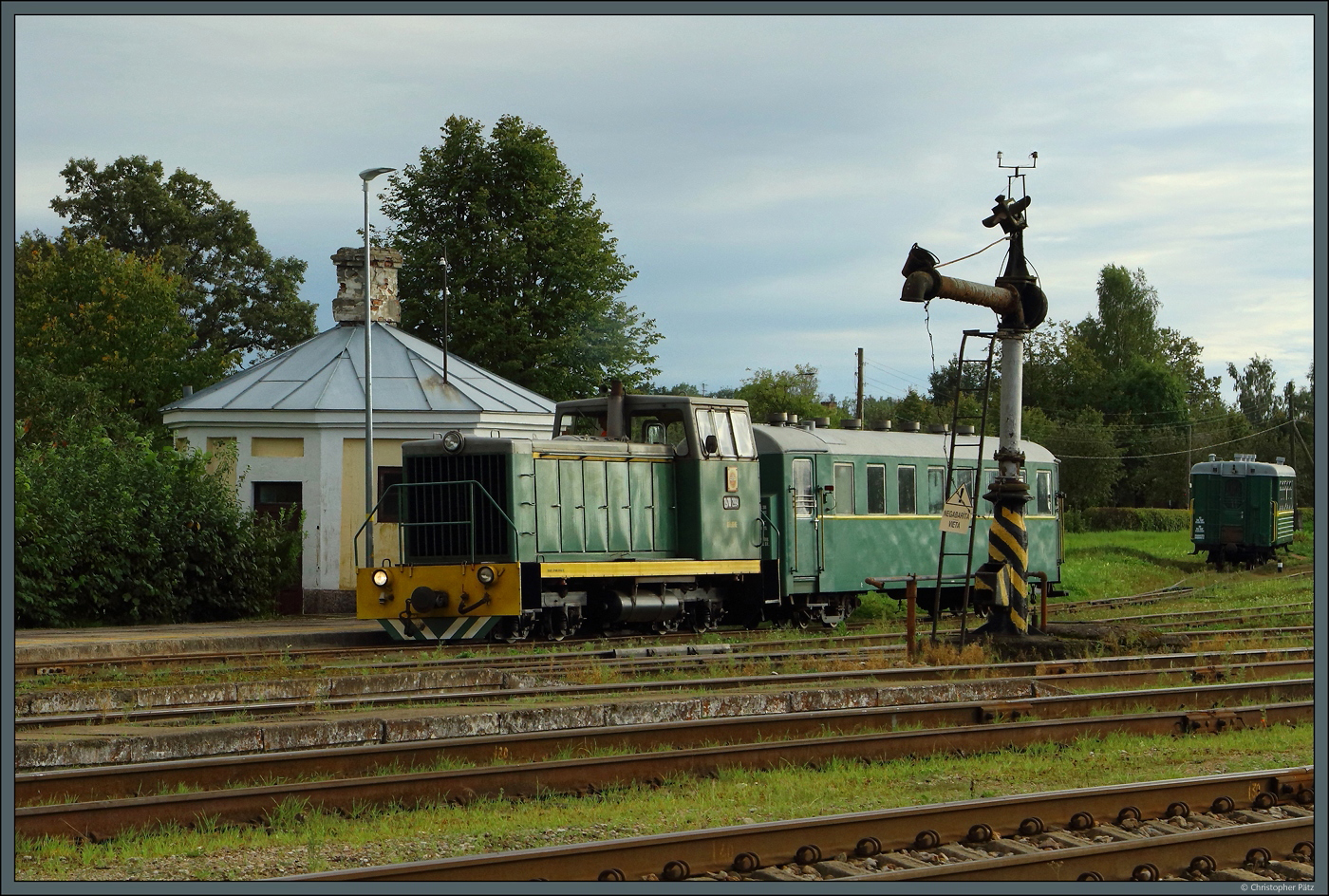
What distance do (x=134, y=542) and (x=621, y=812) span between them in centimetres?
1702

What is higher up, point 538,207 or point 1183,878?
point 538,207

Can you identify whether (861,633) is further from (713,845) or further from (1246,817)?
(713,845)

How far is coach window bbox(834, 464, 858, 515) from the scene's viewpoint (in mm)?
20828

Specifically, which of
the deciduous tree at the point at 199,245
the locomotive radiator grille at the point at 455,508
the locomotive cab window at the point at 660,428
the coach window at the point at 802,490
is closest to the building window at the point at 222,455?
the locomotive radiator grille at the point at 455,508

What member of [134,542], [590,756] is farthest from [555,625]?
[590,756]

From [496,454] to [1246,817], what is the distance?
37.1ft

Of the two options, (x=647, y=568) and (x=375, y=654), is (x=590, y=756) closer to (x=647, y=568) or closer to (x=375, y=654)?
(x=375, y=654)

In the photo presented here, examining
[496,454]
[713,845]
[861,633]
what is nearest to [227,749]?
[713,845]

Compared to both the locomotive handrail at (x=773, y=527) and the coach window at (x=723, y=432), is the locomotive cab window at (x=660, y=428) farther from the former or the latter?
the locomotive handrail at (x=773, y=527)

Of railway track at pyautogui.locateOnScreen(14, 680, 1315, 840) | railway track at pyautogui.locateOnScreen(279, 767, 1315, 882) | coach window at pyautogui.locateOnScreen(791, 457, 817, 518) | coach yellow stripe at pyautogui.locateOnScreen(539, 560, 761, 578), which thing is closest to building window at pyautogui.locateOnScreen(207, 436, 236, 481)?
coach yellow stripe at pyautogui.locateOnScreen(539, 560, 761, 578)

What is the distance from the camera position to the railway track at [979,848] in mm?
5980

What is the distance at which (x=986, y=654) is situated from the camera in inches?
577

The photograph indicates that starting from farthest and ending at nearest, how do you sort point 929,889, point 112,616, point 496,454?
point 112,616, point 496,454, point 929,889

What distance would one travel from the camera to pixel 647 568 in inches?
720
